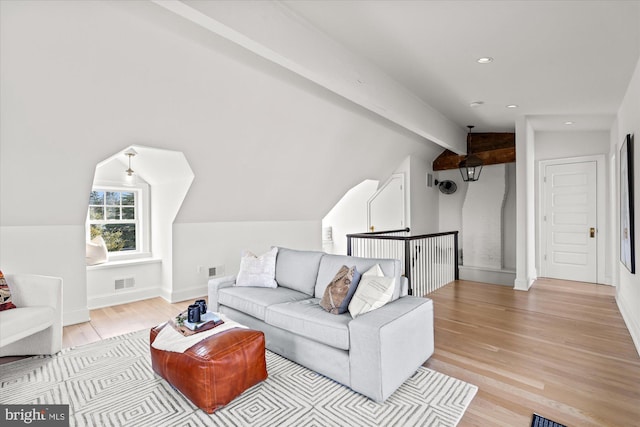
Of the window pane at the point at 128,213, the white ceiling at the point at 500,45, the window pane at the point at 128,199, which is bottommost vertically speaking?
the window pane at the point at 128,213

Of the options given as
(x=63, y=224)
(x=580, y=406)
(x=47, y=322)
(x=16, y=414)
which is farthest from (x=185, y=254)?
(x=580, y=406)

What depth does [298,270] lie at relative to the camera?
3516mm

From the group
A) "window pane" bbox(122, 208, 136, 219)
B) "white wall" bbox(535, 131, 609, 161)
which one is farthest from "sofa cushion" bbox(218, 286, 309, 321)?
"white wall" bbox(535, 131, 609, 161)

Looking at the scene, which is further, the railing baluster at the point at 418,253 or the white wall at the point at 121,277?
the railing baluster at the point at 418,253

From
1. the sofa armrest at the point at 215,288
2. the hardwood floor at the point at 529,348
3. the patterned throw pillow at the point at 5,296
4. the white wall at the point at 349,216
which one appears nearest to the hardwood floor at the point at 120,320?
the hardwood floor at the point at 529,348

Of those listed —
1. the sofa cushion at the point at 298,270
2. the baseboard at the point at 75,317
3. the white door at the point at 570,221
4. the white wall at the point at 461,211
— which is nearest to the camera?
the sofa cushion at the point at 298,270

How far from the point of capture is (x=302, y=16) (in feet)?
8.59

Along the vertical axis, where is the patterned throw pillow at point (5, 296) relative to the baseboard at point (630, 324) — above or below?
above

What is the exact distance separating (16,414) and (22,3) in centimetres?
264

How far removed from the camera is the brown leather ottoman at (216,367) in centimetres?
211

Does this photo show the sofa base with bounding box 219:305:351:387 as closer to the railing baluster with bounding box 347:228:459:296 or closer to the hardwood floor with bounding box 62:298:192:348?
the hardwood floor with bounding box 62:298:192:348

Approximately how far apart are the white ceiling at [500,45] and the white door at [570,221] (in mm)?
1602

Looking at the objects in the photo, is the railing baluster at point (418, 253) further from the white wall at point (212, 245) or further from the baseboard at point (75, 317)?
the baseboard at point (75, 317)

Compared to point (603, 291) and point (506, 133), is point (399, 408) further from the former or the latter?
point (506, 133)
